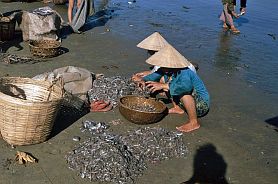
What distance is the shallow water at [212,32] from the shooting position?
28.8 ft

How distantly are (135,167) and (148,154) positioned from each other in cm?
37

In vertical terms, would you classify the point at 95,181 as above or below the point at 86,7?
below

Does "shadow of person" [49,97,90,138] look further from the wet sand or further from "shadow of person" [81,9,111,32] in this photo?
"shadow of person" [81,9,111,32]

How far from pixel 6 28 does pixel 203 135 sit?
5614 millimetres

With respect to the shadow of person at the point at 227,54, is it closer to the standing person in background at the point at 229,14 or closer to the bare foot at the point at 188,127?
the standing person in background at the point at 229,14

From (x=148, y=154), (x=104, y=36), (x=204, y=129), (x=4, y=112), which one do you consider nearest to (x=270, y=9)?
(x=104, y=36)

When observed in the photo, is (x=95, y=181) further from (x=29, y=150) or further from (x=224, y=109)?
(x=224, y=109)

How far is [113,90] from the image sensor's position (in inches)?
255

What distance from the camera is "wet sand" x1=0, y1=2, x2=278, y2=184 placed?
4.62 m

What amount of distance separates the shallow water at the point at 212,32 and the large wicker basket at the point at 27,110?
14.3ft

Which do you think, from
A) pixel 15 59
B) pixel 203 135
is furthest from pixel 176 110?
pixel 15 59

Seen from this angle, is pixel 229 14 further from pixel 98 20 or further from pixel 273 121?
pixel 273 121

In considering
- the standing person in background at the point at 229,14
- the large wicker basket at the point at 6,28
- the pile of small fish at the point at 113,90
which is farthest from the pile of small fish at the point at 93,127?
the standing person in background at the point at 229,14

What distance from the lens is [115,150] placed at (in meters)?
4.67
